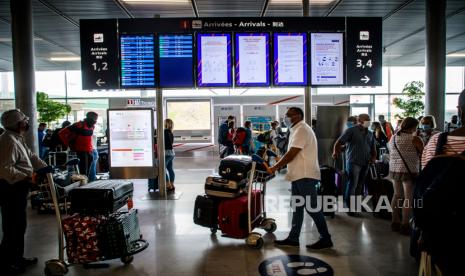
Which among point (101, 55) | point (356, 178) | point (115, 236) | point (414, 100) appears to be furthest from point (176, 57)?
point (414, 100)

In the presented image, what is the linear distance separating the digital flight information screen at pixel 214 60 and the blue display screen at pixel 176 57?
21 cm

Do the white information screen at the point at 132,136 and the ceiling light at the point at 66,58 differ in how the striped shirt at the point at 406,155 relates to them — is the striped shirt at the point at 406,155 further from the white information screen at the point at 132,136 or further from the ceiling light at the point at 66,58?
the ceiling light at the point at 66,58

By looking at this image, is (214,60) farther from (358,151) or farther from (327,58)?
(358,151)

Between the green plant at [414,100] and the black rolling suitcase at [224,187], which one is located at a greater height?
the green plant at [414,100]

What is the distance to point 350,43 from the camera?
597cm

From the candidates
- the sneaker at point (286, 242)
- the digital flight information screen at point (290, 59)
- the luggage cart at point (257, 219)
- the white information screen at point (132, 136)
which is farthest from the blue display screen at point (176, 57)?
the sneaker at point (286, 242)

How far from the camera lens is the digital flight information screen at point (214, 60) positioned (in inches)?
231

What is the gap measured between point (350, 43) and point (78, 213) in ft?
16.3

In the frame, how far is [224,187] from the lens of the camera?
4.22 metres

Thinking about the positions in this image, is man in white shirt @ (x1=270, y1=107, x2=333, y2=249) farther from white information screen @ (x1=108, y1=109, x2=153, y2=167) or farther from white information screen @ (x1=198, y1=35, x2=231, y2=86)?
white information screen @ (x1=108, y1=109, x2=153, y2=167)

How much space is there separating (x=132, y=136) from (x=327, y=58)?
398cm

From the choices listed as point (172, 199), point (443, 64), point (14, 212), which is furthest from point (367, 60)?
point (14, 212)

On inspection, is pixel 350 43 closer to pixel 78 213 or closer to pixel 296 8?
pixel 296 8

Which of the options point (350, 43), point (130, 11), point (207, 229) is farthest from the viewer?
point (130, 11)
